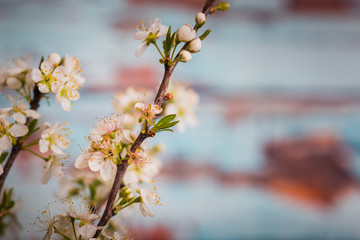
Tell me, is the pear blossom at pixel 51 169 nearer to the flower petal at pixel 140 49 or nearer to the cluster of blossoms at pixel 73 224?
the cluster of blossoms at pixel 73 224

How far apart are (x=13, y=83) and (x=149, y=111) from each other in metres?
0.27

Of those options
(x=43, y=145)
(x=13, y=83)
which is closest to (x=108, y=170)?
(x=43, y=145)

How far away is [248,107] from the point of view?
1552mm

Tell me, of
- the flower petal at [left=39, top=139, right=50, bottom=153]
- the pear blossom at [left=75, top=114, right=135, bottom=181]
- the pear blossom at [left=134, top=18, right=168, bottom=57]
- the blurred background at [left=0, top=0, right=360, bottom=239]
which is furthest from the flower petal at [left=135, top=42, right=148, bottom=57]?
the blurred background at [left=0, top=0, right=360, bottom=239]

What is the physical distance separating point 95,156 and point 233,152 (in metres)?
1.12

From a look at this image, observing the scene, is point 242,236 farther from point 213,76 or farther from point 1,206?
point 1,206

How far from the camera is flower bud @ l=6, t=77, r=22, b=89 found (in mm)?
587

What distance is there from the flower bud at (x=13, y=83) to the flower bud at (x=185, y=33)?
1.00ft

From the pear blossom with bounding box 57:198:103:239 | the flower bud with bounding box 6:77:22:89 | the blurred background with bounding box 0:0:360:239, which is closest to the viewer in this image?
the pear blossom with bounding box 57:198:103:239

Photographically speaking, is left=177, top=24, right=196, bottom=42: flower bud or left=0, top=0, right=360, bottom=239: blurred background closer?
left=177, top=24, right=196, bottom=42: flower bud

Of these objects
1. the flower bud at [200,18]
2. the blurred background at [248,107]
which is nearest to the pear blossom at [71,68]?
the flower bud at [200,18]

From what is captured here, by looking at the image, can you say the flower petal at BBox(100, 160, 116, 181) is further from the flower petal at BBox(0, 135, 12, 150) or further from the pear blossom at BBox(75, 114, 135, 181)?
the flower petal at BBox(0, 135, 12, 150)

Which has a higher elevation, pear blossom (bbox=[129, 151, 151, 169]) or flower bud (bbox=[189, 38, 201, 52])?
flower bud (bbox=[189, 38, 201, 52])

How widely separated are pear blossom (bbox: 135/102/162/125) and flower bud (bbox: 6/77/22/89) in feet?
0.80
